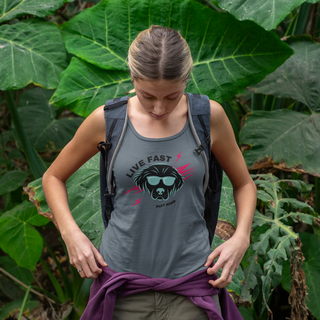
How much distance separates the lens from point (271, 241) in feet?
4.30

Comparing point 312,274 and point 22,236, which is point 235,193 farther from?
point 22,236

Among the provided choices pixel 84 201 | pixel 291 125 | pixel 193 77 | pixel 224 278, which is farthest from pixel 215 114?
pixel 291 125

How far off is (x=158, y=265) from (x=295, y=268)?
2.06 feet

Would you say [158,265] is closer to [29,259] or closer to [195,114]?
[195,114]

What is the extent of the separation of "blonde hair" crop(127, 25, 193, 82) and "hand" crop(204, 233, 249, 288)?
0.38 meters

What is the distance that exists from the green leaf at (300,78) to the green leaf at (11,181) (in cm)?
139

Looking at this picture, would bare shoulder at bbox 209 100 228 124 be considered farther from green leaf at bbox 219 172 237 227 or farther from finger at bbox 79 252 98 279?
green leaf at bbox 219 172 237 227

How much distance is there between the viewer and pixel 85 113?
5.21ft

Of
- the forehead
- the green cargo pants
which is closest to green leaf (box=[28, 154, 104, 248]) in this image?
the green cargo pants

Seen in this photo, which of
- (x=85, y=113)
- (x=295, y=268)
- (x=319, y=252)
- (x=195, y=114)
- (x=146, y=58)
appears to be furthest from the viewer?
(x=319, y=252)

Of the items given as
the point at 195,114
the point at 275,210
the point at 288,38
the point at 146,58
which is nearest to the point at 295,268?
the point at 275,210

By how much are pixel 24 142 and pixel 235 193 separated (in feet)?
3.93

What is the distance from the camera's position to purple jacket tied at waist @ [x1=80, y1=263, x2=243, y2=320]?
2.57 feet

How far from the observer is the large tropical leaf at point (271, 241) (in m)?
1.17
